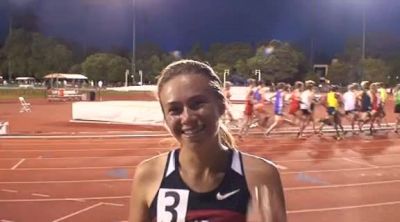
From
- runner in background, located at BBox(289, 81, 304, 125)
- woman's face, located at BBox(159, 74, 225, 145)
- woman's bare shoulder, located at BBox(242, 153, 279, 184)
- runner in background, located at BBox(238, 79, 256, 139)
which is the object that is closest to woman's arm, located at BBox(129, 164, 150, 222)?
woman's face, located at BBox(159, 74, 225, 145)

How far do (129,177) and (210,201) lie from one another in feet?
23.9

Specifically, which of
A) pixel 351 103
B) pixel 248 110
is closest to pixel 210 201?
pixel 248 110

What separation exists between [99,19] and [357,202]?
264 feet

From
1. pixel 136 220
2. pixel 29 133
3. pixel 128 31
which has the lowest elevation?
pixel 29 133

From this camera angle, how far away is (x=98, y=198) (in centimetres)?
692

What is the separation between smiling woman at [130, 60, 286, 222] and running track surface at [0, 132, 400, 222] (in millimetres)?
3150

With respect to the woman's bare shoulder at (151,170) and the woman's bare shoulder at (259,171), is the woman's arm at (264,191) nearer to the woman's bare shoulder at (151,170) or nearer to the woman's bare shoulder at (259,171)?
the woman's bare shoulder at (259,171)

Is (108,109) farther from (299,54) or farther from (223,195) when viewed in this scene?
(299,54)

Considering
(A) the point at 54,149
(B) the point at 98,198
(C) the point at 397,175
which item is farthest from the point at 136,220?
(A) the point at 54,149

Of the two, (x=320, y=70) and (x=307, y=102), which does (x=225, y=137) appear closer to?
(x=307, y=102)

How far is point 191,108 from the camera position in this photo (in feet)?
4.11

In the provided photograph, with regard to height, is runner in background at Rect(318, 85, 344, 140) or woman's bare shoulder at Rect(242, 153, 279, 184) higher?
woman's bare shoulder at Rect(242, 153, 279, 184)

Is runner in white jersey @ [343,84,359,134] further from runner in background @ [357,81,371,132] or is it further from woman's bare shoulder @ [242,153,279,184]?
woman's bare shoulder @ [242,153,279,184]

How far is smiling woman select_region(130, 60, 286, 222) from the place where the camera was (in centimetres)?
123
